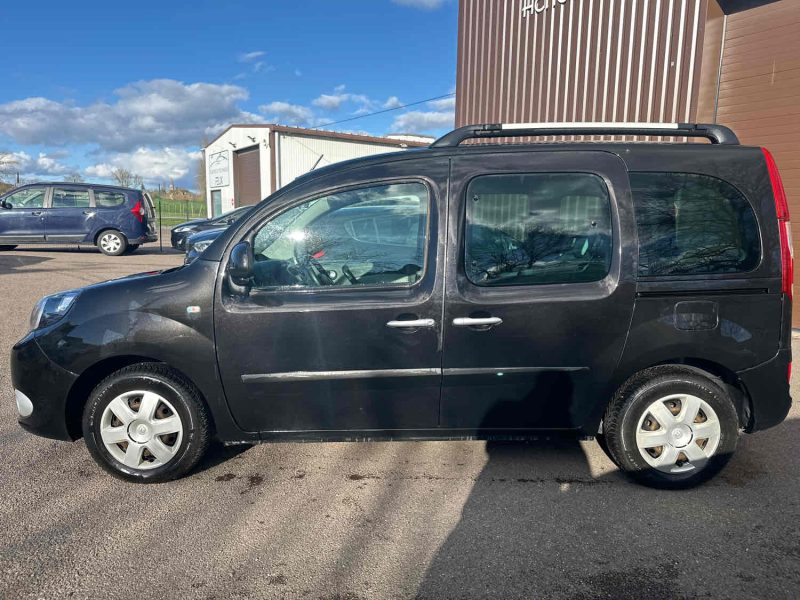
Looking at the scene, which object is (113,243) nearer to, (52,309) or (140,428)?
(52,309)

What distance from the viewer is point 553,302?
272cm

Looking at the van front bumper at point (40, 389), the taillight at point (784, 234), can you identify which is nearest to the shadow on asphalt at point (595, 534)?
the taillight at point (784, 234)

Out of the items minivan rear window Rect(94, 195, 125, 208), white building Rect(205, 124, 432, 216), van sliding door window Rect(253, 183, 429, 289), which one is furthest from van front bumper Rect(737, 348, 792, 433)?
white building Rect(205, 124, 432, 216)

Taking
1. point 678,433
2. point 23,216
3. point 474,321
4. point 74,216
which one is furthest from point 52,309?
point 23,216

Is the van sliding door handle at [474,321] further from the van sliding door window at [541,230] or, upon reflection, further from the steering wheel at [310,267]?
the steering wheel at [310,267]

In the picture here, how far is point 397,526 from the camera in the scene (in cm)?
256

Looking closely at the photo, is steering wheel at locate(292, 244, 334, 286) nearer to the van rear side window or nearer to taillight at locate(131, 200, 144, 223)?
the van rear side window

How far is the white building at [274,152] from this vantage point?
75.7ft

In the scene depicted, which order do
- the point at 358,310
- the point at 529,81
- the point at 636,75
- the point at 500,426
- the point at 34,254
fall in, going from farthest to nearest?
the point at 34,254
the point at 529,81
the point at 636,75
the point at 500,426
the point at 358,310

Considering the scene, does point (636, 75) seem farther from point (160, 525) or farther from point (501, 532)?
point (160, 525)

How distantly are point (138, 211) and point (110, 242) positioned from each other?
107cm

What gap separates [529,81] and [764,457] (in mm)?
7142

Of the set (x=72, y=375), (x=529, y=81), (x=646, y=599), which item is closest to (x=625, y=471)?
(x=646, y=599)

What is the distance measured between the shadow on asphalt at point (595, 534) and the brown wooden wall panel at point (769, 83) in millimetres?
4155
